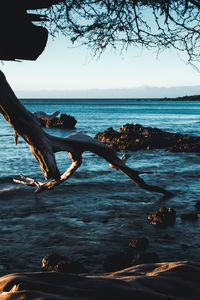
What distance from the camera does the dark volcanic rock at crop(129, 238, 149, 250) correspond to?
18.4ft

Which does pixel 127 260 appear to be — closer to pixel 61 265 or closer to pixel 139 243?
pixel 139 243

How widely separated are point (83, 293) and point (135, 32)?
13.5 feet

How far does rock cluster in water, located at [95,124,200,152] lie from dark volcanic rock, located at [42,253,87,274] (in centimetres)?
1407

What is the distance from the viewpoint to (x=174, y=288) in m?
2.49

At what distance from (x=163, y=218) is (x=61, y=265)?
3.00 meters

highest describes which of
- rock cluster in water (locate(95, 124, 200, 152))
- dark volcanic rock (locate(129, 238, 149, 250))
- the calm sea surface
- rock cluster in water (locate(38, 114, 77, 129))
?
rock cluster in water (locate(38, 114, 77, 129))

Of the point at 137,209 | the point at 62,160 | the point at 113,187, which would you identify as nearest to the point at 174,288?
the point at 137,209

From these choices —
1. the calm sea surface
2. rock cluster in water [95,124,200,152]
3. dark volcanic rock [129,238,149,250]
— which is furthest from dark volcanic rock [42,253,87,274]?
rock cluster in water [95,124,200,152]

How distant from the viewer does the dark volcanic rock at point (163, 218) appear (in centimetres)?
675

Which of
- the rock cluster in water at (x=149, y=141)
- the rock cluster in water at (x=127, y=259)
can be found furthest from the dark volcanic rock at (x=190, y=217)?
the rock cluster in water at (x=149, y=141)

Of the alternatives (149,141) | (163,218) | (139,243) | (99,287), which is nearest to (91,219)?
(163,218)

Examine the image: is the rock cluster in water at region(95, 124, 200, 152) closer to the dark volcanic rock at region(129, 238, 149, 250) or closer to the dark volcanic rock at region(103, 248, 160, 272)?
the dark volcanic rock at region(129, 238, 149, 250)

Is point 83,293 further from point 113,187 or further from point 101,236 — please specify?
point 113,187

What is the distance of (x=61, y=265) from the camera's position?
461cm
